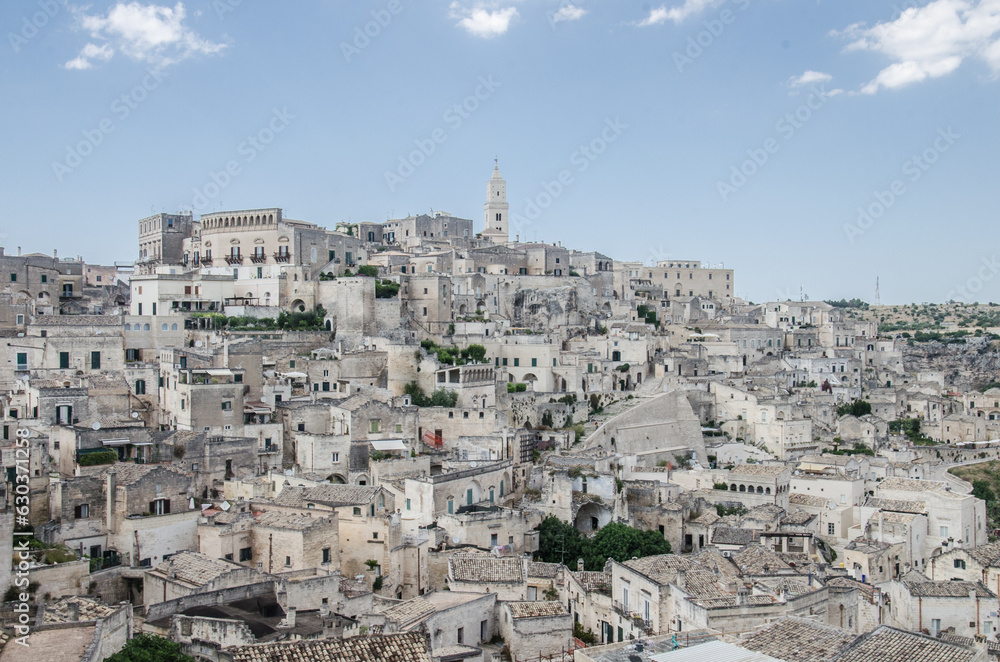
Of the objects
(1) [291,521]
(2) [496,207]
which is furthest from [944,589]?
(2) [496,207]

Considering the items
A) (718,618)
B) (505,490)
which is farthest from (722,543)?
(718,618)

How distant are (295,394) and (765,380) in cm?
2517

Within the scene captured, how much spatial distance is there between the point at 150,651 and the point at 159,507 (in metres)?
10.2

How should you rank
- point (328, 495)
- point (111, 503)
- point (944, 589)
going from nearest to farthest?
point (111, 503) < point (944, 589) < point (328, 495)

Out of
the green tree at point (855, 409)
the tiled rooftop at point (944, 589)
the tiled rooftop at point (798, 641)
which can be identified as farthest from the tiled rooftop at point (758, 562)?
the green tree at point (855, 409)

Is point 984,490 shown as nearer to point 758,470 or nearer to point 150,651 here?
point 758,470

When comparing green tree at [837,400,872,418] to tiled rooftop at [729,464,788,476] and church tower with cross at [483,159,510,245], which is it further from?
church tower with cross at [483,159,510,245]

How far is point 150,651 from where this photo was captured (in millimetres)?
14445

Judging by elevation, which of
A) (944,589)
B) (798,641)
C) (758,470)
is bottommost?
(944,589)

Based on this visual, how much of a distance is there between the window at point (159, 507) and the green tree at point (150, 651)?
Answer: 9453 millimetres

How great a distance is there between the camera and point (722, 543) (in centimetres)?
2895

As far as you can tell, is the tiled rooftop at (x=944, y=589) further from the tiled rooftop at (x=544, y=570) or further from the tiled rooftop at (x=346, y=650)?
the tiled rooftop at (x=346, y=650)

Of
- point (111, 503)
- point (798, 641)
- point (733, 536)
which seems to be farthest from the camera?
point (733, 536)

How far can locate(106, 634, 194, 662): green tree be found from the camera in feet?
46.2
